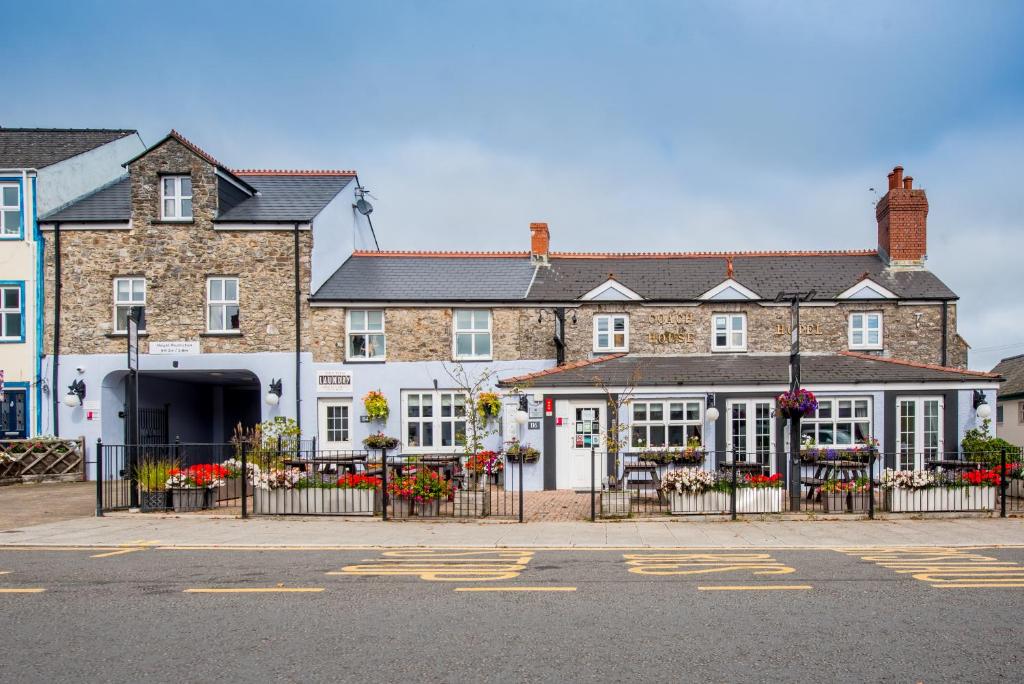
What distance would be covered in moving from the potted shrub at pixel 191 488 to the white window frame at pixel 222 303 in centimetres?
877

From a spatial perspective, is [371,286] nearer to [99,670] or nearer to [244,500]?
[244,500]

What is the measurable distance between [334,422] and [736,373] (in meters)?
11.9

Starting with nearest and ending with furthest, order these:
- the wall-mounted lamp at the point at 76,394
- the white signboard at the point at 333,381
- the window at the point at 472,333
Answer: the wall-mounted lamp at the point at 76,394 → the white signboard at the point at 333,381 → the window at the point at 472,333

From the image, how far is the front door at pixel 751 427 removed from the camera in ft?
69.2

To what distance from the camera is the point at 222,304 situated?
24.3m

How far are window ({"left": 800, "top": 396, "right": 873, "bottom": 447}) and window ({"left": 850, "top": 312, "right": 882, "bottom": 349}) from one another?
4.28 meters

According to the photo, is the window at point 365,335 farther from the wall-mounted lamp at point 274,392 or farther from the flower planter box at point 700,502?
the flower planter box at point 700,502

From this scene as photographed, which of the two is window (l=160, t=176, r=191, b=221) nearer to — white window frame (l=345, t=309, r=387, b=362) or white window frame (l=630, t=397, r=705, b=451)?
white window frame (l=345, t=309, r=387, b=362)

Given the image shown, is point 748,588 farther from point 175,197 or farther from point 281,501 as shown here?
point 175,197

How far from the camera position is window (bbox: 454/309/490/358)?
2456cm

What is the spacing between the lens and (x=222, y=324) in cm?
2439

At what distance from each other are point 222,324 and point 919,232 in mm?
22674

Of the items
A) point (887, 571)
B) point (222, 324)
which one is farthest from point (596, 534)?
point (222, 324)

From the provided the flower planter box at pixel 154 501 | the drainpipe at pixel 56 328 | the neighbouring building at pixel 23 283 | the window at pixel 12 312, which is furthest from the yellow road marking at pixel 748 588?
the window at pixel 12 312
